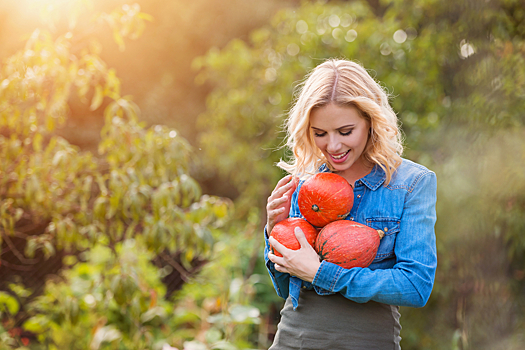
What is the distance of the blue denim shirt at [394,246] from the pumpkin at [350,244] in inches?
1.2

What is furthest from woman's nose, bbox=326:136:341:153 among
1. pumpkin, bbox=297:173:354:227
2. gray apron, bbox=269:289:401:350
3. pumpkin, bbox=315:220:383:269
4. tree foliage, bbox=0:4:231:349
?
tree foliage, bbox=0:4:231:349

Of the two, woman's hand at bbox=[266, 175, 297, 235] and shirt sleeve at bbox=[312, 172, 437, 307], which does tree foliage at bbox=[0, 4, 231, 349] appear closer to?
woman's hand at bbox=[266, 175, 297, 235]

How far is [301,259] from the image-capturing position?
4.50 ft

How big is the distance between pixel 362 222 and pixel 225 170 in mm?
3267

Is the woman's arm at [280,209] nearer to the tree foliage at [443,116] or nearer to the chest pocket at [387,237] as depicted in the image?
the chest pocket at [387,237]

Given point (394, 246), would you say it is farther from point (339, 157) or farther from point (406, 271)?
point (339, 157)

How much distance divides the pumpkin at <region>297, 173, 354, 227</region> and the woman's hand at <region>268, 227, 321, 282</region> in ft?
0.31

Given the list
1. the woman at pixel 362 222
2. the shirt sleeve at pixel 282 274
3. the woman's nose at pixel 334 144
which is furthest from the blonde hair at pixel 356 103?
the shirt sleeve at pixel 282 274

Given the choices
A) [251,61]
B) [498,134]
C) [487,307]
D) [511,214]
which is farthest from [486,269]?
[251,61]

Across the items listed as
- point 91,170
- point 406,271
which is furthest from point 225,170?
point 406,271

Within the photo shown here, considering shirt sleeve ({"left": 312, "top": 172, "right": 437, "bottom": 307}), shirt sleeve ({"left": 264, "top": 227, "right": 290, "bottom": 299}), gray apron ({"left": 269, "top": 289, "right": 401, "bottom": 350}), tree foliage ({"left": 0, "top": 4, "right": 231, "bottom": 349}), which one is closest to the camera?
shirt sleeve ({"left": 312, "top": 172, "right": 437, "bottom": 307})

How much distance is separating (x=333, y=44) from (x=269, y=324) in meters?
2.49

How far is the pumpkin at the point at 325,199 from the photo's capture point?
1404 mm

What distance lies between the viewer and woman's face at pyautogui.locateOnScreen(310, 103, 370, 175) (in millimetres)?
1414
